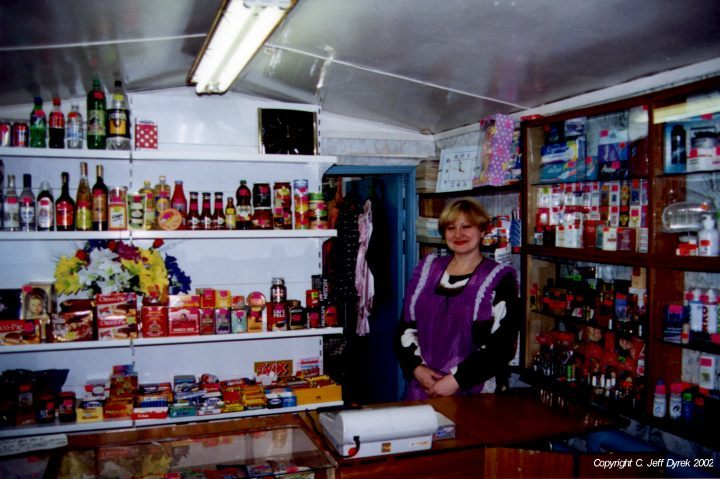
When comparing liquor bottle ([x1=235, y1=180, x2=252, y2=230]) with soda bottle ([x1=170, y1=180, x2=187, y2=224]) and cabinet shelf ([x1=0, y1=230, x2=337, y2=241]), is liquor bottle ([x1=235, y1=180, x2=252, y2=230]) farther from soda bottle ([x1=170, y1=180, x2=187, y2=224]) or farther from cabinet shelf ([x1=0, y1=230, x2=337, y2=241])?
soda bottle ([x1=170, y1=180, x2=187, y2=224])

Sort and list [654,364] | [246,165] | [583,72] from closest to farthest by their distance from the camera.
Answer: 1. [654,364]
2. [583,72]
3. [246,165]

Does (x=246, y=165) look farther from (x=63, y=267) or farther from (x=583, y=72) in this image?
(x=583, y=72)

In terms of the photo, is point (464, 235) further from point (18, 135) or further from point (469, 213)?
point (18, 135)

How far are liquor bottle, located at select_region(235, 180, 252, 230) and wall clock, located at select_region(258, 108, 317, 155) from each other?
13.8 inches

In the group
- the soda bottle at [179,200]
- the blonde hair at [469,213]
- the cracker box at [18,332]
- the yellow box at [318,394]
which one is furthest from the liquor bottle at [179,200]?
the blonde hair at [469,213]

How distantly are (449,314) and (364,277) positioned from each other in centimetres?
254

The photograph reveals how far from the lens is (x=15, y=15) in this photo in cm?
195

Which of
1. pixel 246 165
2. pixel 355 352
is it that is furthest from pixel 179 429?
pixel 355 352

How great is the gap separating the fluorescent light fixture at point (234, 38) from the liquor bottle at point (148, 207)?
2.20 feet

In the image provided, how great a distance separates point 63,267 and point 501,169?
273cm

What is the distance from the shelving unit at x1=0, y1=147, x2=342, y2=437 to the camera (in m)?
3.08

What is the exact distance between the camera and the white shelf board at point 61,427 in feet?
9.28

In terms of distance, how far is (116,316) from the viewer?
3059 millimetres

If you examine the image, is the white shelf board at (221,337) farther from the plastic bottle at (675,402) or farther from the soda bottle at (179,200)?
the plastic bottle at (675,402)
